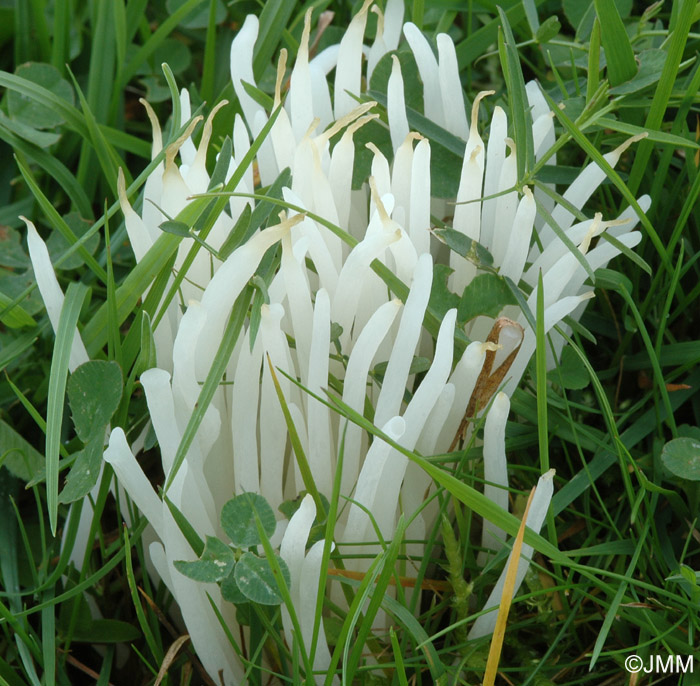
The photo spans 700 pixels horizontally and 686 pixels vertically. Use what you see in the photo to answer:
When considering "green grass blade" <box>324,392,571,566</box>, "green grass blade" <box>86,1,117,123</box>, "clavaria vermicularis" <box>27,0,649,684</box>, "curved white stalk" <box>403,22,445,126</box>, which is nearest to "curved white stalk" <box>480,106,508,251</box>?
"clavaria vermicularis" <box>27,0,649,684</box>

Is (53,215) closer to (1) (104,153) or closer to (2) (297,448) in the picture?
(1) (104,153)

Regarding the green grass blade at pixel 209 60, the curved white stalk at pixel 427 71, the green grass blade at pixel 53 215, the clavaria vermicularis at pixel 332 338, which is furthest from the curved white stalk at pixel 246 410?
the green grass blade at pixel 209 60

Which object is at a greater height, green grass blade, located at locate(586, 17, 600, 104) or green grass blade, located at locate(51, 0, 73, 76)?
green grass blade, located at locate(51, 0, 73, 76)

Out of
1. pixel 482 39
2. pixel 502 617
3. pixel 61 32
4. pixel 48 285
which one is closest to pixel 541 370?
pixel 502 617

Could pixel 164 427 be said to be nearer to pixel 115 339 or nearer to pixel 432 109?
pixel 115 339

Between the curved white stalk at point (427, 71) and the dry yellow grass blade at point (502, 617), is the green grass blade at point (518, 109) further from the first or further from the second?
the dry yellow grass blade at point (502, 617)

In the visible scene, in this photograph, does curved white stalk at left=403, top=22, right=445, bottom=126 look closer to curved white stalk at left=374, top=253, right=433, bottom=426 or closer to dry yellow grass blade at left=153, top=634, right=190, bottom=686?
curved white stalk at left=374, top=253, right=433, bottom=426

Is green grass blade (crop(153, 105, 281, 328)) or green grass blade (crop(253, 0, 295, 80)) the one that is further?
green grass blade (crop(253, 0, 295, 80))
